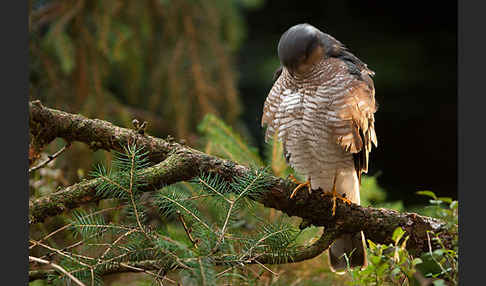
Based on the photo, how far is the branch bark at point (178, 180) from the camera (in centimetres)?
136

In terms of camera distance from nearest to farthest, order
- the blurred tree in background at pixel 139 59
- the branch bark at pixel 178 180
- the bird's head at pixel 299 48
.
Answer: the branch bark at pixel 178 180
the bird's head at pixel 299 48
the blurred tree in background at pixel 139 59

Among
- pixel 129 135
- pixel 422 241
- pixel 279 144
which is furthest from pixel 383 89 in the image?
pixel 129 135

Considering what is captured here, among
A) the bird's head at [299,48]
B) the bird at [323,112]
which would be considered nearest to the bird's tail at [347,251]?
the bird at [323,112]

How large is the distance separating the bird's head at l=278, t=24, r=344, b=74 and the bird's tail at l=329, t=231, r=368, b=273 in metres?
0.61

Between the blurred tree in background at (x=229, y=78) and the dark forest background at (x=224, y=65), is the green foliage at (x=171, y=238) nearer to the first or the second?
the blurred tree in background at (x=229, y=78)

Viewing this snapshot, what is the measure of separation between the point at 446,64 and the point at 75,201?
3.86 meters

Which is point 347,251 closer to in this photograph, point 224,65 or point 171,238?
point 171,238

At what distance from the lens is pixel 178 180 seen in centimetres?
139

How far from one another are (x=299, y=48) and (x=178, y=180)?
1.80 ft

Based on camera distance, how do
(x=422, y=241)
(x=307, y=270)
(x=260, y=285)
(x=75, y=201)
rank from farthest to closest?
(x=307, y=270), (x=260, y=285), (x=422, y=241), (x=75, y=201)

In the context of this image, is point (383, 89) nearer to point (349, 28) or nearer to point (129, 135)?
point (349, 28)

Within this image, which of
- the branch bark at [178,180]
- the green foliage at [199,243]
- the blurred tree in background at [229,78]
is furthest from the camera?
the blurred tree in background at [229,78]

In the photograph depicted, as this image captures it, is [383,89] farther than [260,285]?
Yes

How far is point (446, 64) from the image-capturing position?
14.3 ft
